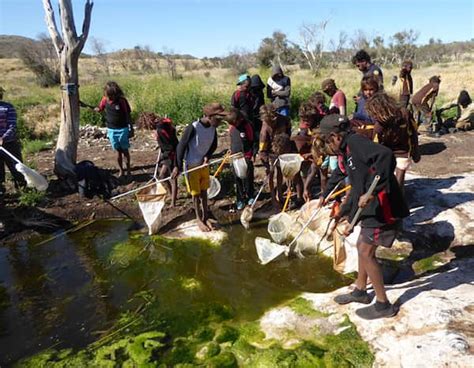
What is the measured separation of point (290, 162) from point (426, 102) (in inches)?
230

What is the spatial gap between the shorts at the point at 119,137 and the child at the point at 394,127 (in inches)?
166

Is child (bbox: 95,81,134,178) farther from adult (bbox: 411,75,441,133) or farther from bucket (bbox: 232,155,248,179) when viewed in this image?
adult (bbox: 411,75,441,133)

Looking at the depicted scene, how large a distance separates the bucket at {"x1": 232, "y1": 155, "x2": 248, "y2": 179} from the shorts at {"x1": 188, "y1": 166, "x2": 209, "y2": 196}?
45cm

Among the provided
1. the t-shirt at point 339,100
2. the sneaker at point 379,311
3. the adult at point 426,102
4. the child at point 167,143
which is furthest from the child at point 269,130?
the adult at point 426,102

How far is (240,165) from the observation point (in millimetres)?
5418

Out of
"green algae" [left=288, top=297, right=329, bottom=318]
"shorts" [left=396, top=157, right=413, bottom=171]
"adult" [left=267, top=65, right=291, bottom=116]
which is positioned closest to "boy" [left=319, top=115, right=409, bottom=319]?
"green algae" [left=288, top=297, right=329, bottom=318]

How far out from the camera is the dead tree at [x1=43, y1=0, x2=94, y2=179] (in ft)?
21.3

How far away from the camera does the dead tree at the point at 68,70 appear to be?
21.3ft

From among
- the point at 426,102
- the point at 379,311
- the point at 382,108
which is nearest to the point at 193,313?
the point at 379,311

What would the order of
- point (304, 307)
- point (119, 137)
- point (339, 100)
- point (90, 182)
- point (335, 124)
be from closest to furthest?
point (304, 307)
point (335, 124)
point (339, 100)
point (90, 182)
point (119, 137)

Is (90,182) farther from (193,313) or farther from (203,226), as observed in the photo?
(193,313)

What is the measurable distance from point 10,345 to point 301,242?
300 centimetres

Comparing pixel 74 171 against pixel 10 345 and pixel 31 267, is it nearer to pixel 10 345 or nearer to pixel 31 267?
pixel 31 267

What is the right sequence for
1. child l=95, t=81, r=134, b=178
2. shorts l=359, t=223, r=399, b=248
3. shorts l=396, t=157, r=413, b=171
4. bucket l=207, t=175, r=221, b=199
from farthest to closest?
child l=95, t=81, r=134, b=178 → bucket l=207, t=175, r=221, b=199 → shorts l=396, t=157, r=413, b=171 → shorts l=359, t=223, r=399, b=248
